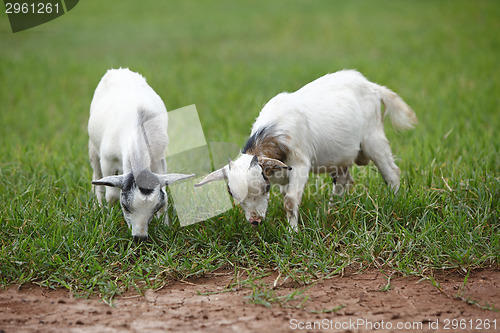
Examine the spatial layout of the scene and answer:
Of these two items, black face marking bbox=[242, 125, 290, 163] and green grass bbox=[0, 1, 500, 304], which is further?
black face marking bbox=[242, 125, 290, 163]

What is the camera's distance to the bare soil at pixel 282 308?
3926 mm

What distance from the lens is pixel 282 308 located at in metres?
4.22

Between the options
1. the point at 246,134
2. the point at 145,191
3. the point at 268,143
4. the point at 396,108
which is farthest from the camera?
the point at 246,134

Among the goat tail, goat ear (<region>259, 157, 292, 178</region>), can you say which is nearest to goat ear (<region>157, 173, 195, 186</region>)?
goat ear (<region>259, 157, 292, 178</region>)

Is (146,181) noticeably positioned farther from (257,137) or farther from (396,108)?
(396,108)

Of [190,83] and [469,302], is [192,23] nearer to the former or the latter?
[190,83]

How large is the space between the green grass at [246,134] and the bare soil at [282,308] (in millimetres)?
129

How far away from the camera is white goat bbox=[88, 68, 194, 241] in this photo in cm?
480

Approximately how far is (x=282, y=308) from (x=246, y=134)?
16.4 feet

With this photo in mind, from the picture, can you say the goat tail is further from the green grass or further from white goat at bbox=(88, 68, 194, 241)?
white goat at bbox=(88, 68, 194, 241)

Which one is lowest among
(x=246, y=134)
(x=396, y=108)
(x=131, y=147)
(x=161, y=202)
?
(x=246, y=134)

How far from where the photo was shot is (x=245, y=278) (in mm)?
4820

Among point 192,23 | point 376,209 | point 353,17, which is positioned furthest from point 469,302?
point 192,23

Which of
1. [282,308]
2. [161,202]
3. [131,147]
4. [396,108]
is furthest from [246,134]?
[282,308]
